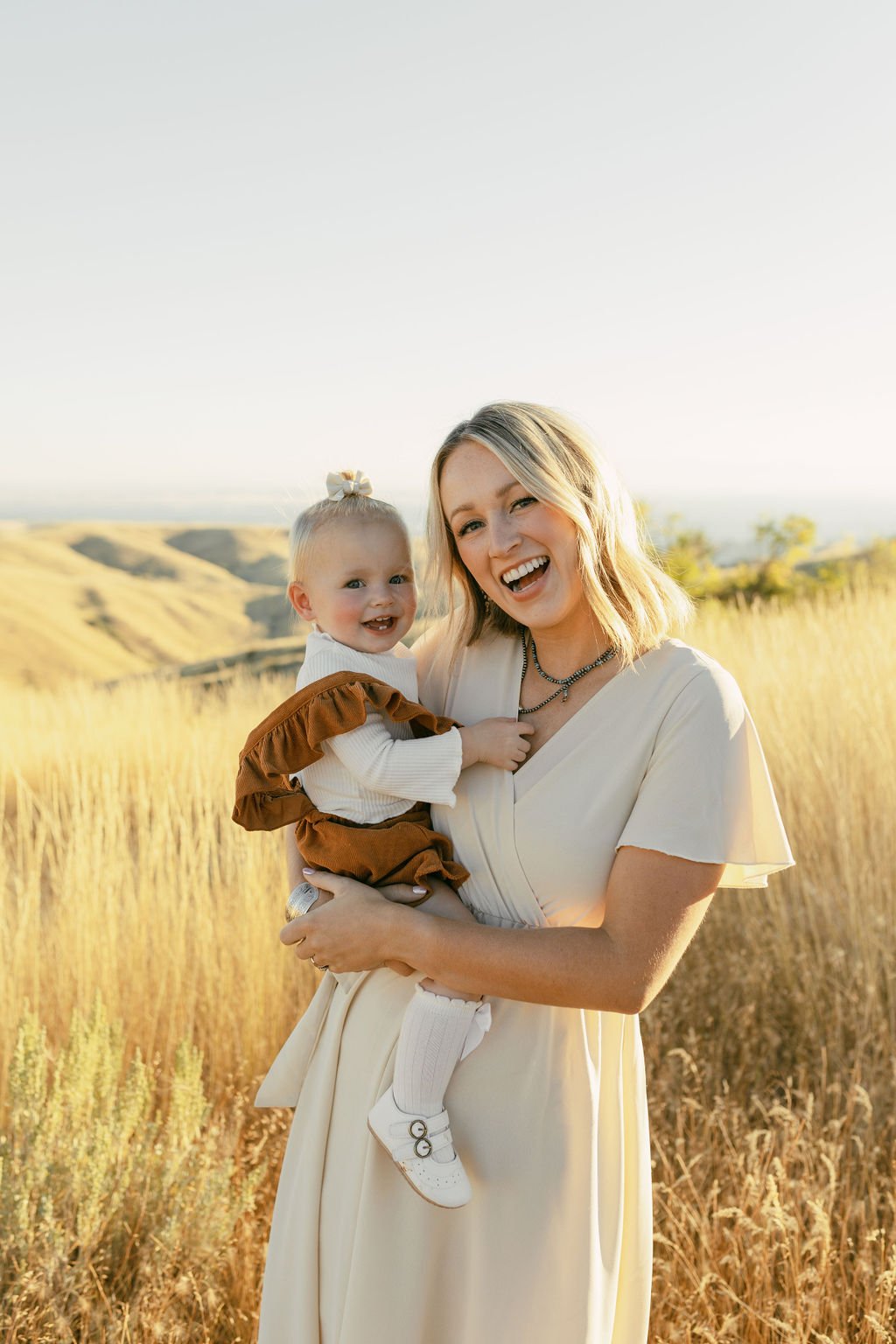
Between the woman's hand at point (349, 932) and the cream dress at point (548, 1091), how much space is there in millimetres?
141

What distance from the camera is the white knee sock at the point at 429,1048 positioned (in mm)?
1691

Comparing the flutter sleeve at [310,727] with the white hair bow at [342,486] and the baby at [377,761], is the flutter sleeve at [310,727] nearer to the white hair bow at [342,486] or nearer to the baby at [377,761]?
the baby at [377,761]

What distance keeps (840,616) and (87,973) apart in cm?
626

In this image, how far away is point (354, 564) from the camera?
2062mm

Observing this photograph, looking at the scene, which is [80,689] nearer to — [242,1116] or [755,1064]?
[242,1116]

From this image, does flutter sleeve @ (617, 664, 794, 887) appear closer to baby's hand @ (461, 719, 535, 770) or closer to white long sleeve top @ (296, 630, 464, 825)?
baby's hand @ (461, 719, 535, 770)

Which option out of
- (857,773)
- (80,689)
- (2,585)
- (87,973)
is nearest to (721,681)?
(87,973)

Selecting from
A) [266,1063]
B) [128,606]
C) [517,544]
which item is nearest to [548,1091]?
[517,544]

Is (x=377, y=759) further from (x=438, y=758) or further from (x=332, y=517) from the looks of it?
(x=332, y=517)

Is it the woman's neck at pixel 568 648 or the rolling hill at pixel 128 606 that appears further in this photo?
the rolling hill at pixel 128 606

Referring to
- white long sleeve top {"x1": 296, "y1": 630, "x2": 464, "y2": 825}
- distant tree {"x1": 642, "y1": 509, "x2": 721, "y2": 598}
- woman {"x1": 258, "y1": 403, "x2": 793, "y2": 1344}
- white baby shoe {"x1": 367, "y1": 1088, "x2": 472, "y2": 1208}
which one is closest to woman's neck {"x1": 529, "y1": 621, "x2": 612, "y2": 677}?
woman {"x1": 258, "y1": 403, "x2": 793, "y2": 1344}

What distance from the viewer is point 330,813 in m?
1.98

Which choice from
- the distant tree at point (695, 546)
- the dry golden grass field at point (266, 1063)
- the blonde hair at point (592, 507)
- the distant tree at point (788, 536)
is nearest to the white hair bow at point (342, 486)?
the blonde hair at point (592, 507)

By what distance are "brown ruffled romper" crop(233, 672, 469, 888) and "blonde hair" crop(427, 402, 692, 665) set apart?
0.39 meters
